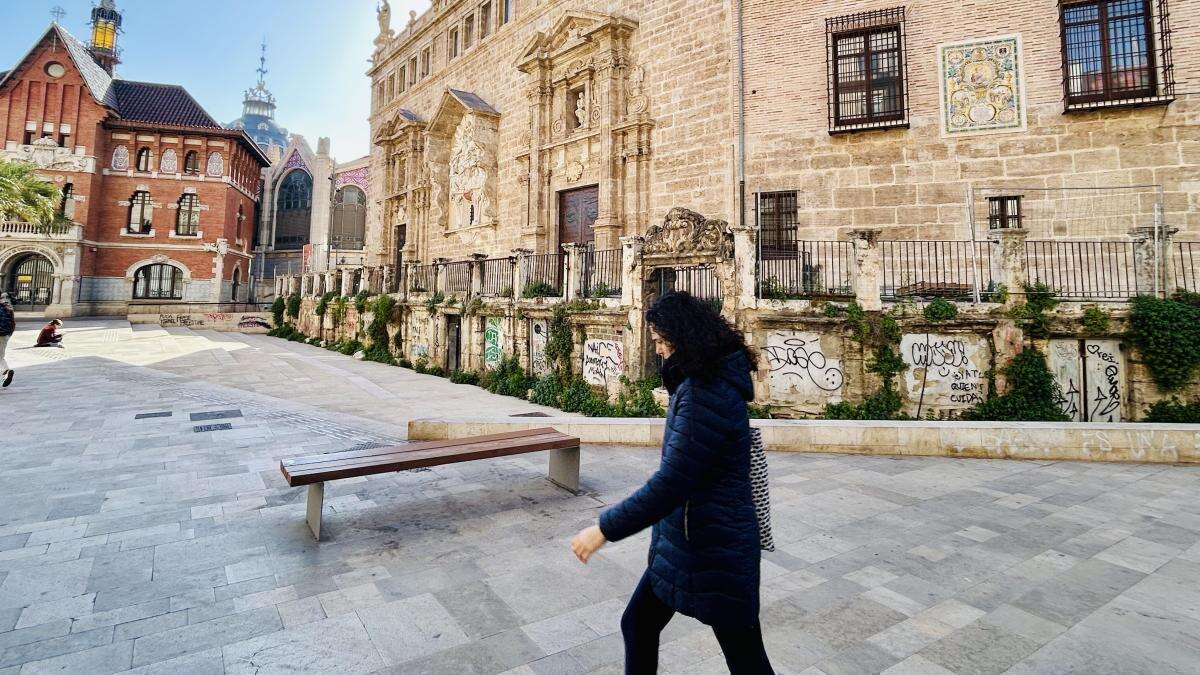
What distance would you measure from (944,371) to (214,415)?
11.4m

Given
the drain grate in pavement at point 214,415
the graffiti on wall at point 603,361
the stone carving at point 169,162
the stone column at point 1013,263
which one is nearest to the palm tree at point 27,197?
the stone carving at point 169,162

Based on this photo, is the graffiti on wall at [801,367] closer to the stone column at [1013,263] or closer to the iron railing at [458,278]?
the stone column at [1013,263]

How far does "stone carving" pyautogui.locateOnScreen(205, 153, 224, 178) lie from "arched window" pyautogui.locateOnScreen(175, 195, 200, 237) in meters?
1.91

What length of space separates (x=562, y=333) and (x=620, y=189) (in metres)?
6.22

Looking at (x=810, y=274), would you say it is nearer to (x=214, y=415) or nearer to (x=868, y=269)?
(x=868, y=269)

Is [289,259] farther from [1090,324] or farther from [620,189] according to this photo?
[1090,324]

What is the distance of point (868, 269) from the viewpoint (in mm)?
8391

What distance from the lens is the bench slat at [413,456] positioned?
3.57 metres

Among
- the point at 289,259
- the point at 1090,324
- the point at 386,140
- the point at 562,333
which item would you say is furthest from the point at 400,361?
the point at 289,259

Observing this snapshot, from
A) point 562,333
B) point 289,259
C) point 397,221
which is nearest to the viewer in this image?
point 562,333

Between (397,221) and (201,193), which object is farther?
(201,193)

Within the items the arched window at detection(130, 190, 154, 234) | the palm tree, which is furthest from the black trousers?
the arched window at detection(130, 190, 154, 234)

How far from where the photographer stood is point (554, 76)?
1722 cm

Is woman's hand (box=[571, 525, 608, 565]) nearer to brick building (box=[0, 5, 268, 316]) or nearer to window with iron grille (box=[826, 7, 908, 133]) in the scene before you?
window with iron grille (box=[826, 7, 908, 133])
